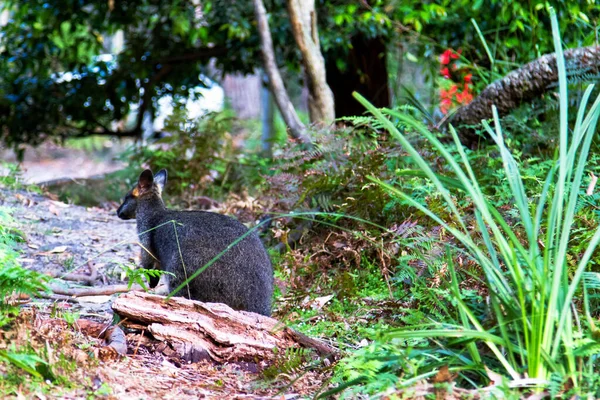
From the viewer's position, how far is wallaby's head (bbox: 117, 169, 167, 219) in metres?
5.60

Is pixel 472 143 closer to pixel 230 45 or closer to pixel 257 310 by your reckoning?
pixel 257 310

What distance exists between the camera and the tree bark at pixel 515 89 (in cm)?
610

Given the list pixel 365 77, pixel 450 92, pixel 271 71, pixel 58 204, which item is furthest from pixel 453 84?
pixel 58 204

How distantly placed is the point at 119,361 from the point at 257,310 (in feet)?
3.96

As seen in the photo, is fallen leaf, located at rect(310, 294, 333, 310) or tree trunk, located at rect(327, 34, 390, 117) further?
tree trunk, located at rect(327, 34, 390, 117)

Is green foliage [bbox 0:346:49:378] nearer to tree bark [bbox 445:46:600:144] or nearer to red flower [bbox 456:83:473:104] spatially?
tree bark [bbox 445:46:600:144]

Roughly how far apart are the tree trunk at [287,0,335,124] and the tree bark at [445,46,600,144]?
165 cm

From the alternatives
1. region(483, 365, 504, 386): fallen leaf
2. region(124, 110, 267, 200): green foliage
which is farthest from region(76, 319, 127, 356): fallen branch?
region(124, 110, 267, 200): green foliage

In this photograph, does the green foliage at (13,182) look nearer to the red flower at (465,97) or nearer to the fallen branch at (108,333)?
the fallen branch at (108,333)

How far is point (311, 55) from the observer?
7.65 meters

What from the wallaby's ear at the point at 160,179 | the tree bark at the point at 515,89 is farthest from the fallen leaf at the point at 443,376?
the tree bark at the point at 515,89

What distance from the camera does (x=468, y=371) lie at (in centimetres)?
304

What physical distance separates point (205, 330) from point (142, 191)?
215 centimetres

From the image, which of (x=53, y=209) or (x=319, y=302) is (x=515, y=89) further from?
(x=53, y=209)
